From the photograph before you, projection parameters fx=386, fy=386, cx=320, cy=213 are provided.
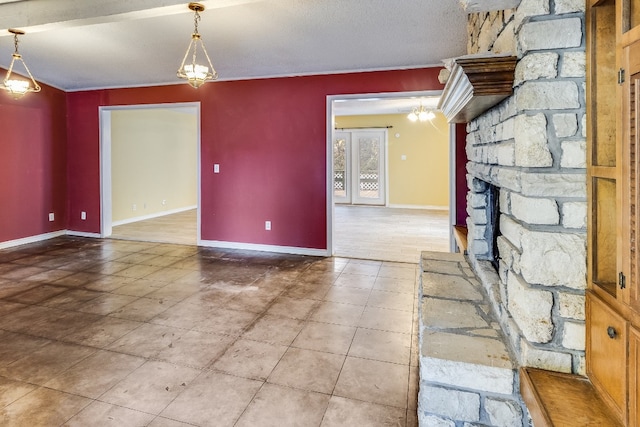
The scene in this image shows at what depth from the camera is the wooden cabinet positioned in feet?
3.70

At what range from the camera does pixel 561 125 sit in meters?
1.41

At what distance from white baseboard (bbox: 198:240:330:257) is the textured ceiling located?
2.40m

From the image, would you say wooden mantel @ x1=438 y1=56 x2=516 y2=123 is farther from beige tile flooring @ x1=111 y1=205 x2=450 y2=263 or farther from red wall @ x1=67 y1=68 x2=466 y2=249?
beige tile flooring @ x1=111 y1=205 x2=450 y2=263

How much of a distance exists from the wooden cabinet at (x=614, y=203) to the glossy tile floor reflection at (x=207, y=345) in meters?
0.97

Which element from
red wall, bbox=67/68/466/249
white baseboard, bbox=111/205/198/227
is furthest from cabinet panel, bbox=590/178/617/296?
white baseboard, bbox=111/205/198/227

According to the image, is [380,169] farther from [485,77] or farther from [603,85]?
[603,85]

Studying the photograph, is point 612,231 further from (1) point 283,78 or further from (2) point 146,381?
(1) point 283,78

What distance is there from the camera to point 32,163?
5.95 m

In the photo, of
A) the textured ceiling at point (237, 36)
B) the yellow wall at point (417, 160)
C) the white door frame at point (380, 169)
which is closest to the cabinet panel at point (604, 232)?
the textured ceiling at point (237, 36)

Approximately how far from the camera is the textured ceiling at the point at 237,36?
3.39 meters

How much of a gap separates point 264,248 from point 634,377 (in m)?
4.81

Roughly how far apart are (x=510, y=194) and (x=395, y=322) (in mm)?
1614

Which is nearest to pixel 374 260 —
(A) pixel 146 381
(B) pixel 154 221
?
(A) pixel 146 381

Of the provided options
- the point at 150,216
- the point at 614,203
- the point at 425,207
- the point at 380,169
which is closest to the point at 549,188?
the point at 614,203
